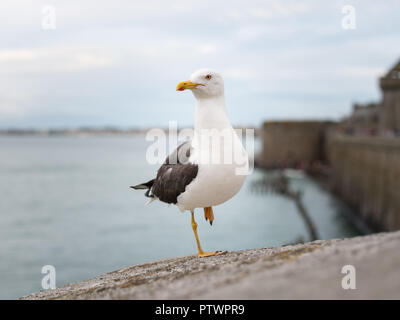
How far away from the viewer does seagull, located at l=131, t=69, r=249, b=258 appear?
3.85 m

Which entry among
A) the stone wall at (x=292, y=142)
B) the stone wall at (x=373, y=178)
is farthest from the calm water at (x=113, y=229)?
the stone wall at (x=292, y=142)

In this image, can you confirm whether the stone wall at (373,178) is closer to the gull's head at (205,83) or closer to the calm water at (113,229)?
the calm water at (113,229)

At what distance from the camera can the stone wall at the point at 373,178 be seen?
21.8m

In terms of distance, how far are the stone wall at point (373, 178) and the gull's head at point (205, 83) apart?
62.9 feet

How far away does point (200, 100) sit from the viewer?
13.1ft

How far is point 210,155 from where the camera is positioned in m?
3.88

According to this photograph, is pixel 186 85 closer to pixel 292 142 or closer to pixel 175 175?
pixel 175 175

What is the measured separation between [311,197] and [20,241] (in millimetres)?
28450

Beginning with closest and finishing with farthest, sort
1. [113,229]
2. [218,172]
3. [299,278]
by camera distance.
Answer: [299,278] → [218,172] → [113,229]

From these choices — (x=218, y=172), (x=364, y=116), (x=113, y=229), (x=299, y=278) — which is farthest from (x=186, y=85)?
(x=364, y=116)

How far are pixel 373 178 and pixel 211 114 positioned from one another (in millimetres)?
24365
